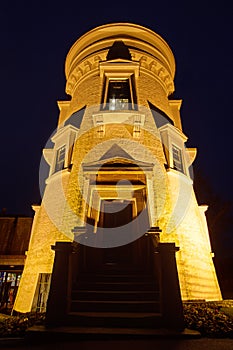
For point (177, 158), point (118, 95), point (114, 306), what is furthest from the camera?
point (118, 95)

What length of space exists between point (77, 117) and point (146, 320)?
33.8 ft

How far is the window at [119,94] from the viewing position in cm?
1212

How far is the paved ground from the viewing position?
3977 millimetres

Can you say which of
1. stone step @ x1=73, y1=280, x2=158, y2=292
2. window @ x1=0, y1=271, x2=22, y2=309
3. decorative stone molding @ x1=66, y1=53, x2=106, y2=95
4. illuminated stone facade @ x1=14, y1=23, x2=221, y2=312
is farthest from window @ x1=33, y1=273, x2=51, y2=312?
decorative stone molding @ x1=66, y1=53, x2=106, y2=95

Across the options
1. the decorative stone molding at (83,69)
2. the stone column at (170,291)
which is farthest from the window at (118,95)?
the stone column at (170,291)

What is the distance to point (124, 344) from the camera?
420cm

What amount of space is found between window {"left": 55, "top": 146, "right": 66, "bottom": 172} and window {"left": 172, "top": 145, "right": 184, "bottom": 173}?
5341mm

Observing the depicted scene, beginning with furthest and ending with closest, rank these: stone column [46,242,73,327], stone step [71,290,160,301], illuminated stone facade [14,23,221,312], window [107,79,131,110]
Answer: window [107,79,131,110]
illuminated stone facade [14,23,221,312]
stone step [71,290,160,301]
stone column [46,242,73,327]

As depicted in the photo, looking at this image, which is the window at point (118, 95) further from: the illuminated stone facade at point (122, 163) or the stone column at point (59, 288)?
the stone column at point (59, 288)

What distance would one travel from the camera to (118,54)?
13125mm

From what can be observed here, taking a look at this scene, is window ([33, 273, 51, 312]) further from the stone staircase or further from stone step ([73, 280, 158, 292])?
stone step ([73, 280, 158, 292])

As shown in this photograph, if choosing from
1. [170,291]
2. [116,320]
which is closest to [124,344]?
[116,320]

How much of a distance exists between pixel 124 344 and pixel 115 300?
2.28 m

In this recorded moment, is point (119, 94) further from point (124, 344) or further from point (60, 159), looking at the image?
point (124, 344)
